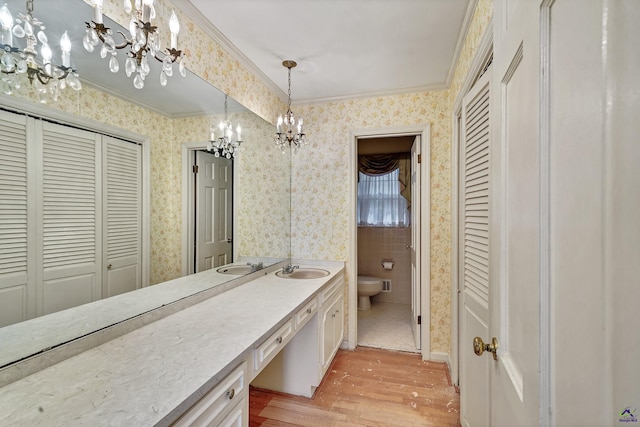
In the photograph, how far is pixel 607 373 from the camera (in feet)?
1.11

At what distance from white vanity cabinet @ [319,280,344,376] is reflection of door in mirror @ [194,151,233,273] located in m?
0.85

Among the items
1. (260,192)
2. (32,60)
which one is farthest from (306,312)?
(32,60)

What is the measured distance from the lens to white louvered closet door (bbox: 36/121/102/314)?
3.37ft

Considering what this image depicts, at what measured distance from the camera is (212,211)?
201 centimetres

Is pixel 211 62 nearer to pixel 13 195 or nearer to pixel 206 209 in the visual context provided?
pixel 206 209

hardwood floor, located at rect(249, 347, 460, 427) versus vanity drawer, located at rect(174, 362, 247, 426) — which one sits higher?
vanity drawer, located at rect(174, 362, 247, 426)

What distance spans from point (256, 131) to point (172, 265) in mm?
1372

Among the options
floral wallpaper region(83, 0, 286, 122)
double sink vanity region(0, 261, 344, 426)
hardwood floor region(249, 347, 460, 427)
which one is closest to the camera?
double sink vanity region(0, 261, 344, 426)

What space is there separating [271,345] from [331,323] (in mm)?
1127

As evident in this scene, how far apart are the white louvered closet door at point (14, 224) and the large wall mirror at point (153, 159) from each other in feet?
0.06

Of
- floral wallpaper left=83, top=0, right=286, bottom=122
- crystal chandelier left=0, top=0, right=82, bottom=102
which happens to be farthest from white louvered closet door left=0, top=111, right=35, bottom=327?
floral wallpaper left=83, top=0, right=286, bottom=122

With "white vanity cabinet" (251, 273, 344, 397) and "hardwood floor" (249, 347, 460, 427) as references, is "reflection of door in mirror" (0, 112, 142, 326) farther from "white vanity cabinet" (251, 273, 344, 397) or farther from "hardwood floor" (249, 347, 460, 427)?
"hardwood floor" (249, 347, 460, 427)

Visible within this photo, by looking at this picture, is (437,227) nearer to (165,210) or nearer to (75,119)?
(165,210)

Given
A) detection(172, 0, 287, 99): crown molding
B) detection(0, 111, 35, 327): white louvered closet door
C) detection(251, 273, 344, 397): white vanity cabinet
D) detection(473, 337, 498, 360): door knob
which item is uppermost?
detection(172, 0, 287, 99): crown molding
